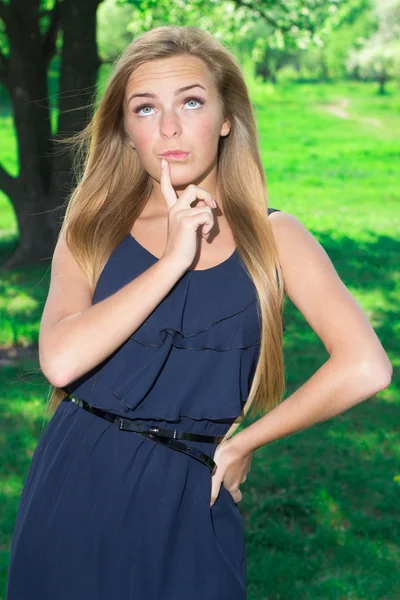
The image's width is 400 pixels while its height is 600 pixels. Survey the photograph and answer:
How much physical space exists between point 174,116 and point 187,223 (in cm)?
30

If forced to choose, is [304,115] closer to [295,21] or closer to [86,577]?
[295,21]

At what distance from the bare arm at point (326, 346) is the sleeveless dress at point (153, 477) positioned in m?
0.11

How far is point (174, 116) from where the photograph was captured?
227cm

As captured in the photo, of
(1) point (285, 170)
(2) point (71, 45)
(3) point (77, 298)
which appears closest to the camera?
(3) point (77, 298)

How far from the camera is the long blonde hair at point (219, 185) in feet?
7.57

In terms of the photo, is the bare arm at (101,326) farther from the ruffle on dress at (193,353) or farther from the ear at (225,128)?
the ear at (225,128)

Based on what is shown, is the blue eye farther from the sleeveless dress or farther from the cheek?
the sleeveless dress

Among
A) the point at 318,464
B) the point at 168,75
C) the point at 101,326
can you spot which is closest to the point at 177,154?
the point at 168,75

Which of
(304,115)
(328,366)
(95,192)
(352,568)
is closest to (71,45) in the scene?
(352,568)

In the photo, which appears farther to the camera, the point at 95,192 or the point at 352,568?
the point at 352,568

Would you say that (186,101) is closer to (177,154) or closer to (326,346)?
(177,154)

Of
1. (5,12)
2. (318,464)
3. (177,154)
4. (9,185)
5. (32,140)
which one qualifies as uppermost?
(177,154)

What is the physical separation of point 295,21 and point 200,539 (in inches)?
461

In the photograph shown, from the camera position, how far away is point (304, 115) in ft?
80.4
